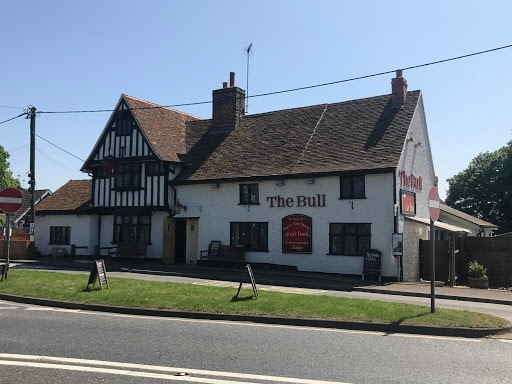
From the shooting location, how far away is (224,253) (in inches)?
914

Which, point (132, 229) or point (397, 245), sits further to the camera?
point (132, 229)

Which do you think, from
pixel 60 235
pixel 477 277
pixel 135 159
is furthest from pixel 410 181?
pixel 60 235

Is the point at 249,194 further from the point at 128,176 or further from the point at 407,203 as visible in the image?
the point at 128,176

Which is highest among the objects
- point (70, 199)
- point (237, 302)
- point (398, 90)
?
point (398, 90)

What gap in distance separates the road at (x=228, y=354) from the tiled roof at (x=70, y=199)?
65.6 feet

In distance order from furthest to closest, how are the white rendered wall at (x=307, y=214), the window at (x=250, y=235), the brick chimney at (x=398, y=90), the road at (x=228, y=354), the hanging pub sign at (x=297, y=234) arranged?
1. the brick chimney at (x=398, y=90)
2. the window at (x=250, y=235)
3. the hanging pub sign at (x=297, y=234)
4. the white rendered wall at (x=307, y=214)
5. the road at (x=228, y=354)

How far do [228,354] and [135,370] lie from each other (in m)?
1.47

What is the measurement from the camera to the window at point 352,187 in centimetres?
2042

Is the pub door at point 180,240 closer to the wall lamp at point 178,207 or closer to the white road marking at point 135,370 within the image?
the wall lamp at point 178,207

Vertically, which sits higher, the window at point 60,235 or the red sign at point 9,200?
the red sign at point 9,200

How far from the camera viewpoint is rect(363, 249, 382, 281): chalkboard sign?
1942cm

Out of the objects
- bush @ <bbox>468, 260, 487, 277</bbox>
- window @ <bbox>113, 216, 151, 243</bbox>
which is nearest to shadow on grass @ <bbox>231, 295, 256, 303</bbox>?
bush @ <bbox>468, 260, 487, 277</bbox>

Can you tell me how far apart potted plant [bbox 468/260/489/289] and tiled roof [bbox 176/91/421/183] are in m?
5.00

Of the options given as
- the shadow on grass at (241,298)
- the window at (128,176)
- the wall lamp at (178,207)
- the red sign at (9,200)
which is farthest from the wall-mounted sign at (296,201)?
the red sign at (9,200)
